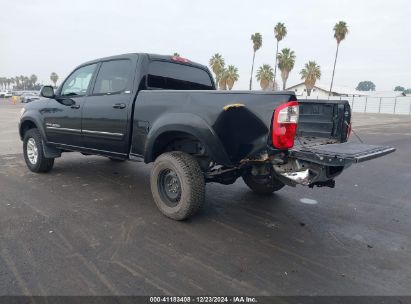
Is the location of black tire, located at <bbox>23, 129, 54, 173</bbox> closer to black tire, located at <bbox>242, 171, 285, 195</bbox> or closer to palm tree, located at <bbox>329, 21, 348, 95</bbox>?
black tire, located at <bbox>242, 171, 285, 195</bbox>

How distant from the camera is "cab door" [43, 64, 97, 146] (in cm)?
512

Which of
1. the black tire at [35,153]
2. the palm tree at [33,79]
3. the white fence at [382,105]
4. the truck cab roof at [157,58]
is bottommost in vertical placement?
the black tire at [35,153]

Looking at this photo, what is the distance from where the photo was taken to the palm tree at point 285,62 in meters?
52.4

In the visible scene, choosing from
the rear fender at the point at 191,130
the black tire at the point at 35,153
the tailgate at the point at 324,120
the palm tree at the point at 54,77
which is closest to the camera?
the rear fender at the point at 191,130

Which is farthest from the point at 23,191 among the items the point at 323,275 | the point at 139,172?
the point at 323,275

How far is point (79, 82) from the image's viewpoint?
17.4ft

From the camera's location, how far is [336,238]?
3686 mm

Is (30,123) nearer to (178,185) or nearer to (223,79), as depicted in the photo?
(178,185)

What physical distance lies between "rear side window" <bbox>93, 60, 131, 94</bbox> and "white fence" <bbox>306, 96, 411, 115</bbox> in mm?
39573

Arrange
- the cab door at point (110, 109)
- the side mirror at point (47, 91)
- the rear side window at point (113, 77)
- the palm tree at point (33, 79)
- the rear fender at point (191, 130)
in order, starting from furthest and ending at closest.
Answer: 1. the palm tree at point (33, 79)
2. the side mirror at point (47, 91)
3. the rear side window at point (113, 77)
4. the cab door at point (110, 109)
5. the rear fender at point (191, 130)

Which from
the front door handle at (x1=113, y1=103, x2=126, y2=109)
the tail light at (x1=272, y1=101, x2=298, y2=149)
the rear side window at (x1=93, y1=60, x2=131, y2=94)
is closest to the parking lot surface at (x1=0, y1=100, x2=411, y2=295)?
the tail light at (x1=272, y1=101, x2=298, y2=149)

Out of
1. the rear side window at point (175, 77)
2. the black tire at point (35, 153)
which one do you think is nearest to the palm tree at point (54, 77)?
the black tire at point (35, 153)

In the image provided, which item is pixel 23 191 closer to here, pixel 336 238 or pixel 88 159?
pixel 88 159

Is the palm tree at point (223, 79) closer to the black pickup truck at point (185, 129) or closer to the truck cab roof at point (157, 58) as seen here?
the black pickup truck at point (185, 129)
